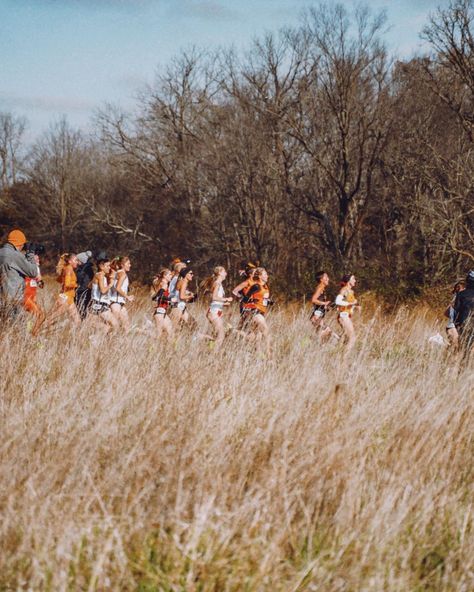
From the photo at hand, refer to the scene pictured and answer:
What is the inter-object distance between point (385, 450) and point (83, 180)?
110ft

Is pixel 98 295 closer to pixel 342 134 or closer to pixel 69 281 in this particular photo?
pixel 69 281

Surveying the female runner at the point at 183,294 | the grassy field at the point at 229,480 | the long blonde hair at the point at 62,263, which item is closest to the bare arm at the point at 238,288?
Answer: the female runner at the point at 183,294

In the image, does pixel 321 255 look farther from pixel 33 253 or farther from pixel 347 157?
pixel 33 253

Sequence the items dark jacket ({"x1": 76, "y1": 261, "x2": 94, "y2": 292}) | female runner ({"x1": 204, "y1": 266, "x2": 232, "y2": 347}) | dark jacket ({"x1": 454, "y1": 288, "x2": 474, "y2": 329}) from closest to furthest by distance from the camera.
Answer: dark jacket ({"x1": 454, "y1": 288, "x2": 474, "y2": 329}), female runner ({"x1": 204, "y1": 266, "x2": 232, "y2": 347}), dark jacket ({"x1": 76, "y1": 261, "x2": 94, "y2": 292})

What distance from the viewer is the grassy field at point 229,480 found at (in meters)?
2.85

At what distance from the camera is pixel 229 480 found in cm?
351

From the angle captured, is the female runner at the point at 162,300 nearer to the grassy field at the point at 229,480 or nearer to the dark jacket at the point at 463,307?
the dark jacket at the point at 463,307

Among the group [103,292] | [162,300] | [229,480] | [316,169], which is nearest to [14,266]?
[103,292]

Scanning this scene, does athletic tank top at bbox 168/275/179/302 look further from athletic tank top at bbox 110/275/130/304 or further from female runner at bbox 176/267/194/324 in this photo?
athletic tank top at bbox 110/275/130/304

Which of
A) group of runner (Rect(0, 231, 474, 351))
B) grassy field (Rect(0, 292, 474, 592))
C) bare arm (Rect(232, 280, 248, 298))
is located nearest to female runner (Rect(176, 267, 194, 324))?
group of runner (Rect(0, 231, 474, 351))

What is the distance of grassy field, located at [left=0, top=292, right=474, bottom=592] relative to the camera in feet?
9.34

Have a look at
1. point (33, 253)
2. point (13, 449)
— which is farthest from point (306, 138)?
point (13, 449)

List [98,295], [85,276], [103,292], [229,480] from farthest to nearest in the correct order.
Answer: [85,276] → [98,295] → [103,292] → [229,480]

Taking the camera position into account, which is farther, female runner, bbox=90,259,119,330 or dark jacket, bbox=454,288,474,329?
female runner, bbox=90,259,119,330
